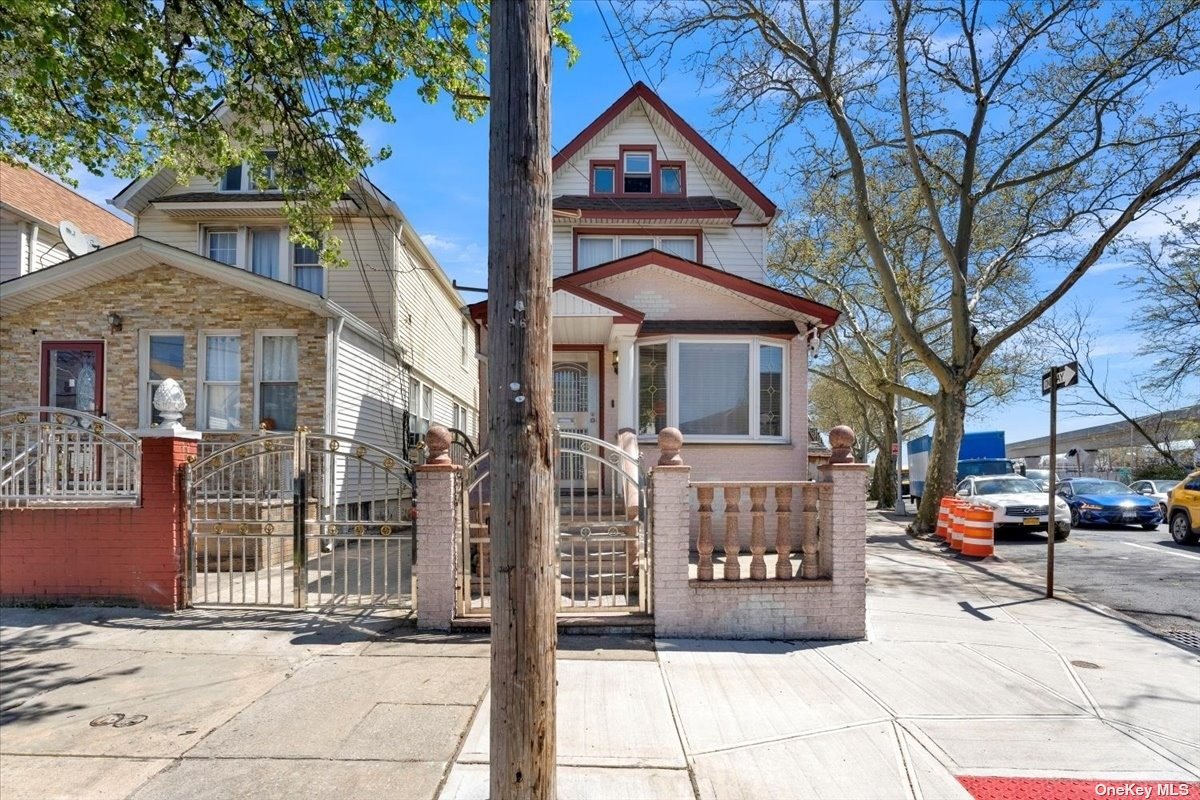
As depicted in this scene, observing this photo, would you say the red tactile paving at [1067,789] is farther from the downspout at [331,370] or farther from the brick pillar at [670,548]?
the downspout at [331,370]

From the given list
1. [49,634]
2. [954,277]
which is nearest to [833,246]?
[954,277]

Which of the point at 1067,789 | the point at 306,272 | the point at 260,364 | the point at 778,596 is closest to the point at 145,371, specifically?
the point at 260,364

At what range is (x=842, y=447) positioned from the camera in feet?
20.2

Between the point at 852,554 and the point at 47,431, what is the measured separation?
845 centimetres

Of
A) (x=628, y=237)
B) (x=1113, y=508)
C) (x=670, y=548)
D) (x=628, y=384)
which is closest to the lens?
(x=670, y=548)

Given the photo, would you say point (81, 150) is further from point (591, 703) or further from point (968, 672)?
point (968, 672)

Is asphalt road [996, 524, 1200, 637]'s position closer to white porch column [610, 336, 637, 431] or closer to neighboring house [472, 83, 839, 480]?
neighboring house [472, 83, 839, 480]

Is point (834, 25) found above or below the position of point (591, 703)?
above

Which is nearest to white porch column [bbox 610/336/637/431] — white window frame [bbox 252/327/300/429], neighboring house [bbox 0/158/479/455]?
neighboring house [bbox 0/158/479/455]

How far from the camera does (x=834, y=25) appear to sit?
13078 mm

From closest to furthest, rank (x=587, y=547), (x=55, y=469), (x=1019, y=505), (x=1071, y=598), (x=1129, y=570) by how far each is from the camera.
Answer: (x=587, y=547) < (x=55, y=469) < (x=1071, y=598) < (x=1129, y=570) < (x=1019, y=505)

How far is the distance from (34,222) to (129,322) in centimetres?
518

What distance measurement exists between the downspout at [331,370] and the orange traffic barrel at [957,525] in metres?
11.8

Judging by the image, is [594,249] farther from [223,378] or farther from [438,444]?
[438,444]
